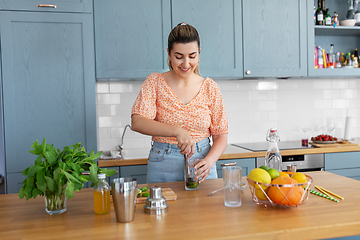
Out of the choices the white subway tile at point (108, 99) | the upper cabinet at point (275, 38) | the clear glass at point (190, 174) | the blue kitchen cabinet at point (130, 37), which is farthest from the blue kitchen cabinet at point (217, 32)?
the clear glass at point (190, 174)

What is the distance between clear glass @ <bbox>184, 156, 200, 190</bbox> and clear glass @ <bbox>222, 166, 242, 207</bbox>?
18 centimetres

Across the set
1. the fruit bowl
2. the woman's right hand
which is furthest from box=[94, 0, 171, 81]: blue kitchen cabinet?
the fruit bowl

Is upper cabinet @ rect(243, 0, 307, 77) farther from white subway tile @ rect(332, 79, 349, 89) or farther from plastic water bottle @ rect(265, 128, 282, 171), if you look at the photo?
plastic water bottle @ rect(265, 128, 282, 171)

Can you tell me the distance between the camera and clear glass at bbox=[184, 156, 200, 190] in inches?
57.7

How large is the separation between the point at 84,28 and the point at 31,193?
1.84m

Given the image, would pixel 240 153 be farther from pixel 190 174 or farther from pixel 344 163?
pixel 190 174

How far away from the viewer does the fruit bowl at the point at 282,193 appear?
4.09 feet

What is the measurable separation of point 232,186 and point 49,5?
7.03 ft

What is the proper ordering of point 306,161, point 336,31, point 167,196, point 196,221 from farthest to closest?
point 336,31 < point 306,161 < point 167,196 < point 196,221

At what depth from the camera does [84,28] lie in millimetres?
2762

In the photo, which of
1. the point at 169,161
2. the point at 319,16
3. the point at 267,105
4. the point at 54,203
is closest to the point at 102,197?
the point at 54,203

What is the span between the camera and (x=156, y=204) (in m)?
1.28

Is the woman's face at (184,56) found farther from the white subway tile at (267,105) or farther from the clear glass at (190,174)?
the white subway tile at (267,105)

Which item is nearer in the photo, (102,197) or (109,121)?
(102,197)
